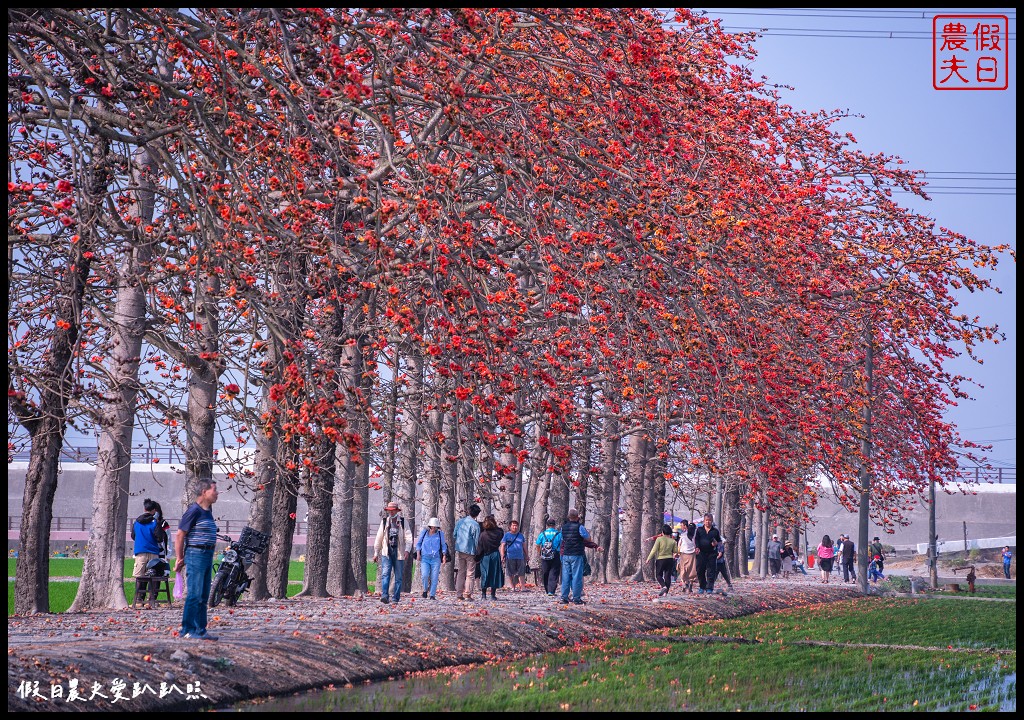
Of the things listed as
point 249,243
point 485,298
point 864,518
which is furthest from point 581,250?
point 864,518

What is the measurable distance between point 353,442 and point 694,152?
9.74 meters

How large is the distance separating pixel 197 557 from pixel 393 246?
4.12 metres

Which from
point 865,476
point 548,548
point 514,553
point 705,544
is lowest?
point 514,553

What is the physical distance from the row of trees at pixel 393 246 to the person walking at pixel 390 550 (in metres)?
1.12

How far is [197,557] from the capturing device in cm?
1227

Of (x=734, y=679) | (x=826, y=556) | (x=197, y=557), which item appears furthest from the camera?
(x=826, y=556)

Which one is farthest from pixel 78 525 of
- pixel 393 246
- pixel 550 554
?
pixel 393 246

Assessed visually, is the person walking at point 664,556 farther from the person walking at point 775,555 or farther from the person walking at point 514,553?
the person walking at point 775,555

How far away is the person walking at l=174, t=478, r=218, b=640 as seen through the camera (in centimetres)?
1226

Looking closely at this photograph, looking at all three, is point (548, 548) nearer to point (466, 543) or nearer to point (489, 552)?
point (489, 552)

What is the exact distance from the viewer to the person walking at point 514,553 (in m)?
26.4

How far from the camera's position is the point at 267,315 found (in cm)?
1082

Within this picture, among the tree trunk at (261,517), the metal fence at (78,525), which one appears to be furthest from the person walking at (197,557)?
the metal fence at (78,525)

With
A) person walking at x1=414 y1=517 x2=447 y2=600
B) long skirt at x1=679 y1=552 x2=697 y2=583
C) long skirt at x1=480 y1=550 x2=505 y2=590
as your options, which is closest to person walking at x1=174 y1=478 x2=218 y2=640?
person walking at x1=414 y1=517 x2=447 y2=600
